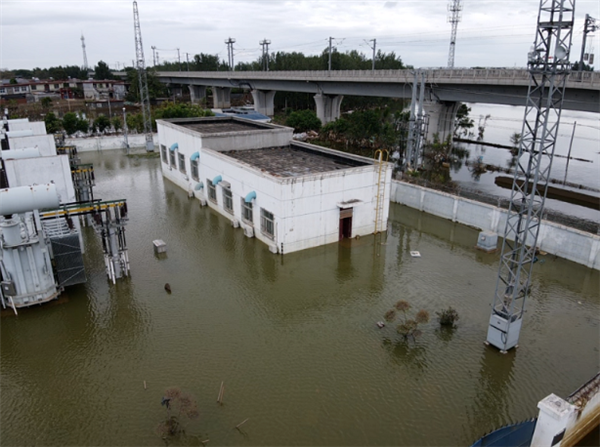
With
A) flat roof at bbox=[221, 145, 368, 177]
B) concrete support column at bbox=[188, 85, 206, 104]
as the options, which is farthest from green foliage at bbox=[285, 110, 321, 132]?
concrete support column at bbox=[188, 85, 206, 104]

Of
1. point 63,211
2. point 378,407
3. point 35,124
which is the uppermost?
point 35,124

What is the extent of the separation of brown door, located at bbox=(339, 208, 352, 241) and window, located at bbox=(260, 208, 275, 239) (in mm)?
3522

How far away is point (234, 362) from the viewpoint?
12.8m

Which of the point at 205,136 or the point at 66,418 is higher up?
the point at 205,136

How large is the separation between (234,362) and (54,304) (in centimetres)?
780

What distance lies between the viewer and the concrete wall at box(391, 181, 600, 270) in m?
19.1

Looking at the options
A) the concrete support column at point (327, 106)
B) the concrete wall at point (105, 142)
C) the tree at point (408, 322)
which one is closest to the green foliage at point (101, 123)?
the concrete wall at point (105, 142)

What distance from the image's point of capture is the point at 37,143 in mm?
23625

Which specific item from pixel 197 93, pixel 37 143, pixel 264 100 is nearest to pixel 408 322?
pixel 37 143

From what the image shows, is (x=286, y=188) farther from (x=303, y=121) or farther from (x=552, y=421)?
(x=303, y=121)

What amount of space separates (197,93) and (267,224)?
7902cm

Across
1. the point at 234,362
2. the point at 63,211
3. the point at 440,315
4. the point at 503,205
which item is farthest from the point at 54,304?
the point at 503,205

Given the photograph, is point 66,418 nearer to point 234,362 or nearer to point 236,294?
point 234,362

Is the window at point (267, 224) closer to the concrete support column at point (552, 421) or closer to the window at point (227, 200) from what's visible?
the window at point (227, 200)
